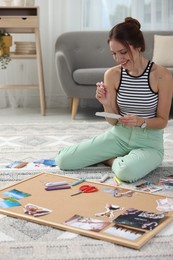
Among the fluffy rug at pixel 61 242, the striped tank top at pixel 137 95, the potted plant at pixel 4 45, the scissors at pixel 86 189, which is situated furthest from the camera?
the potted plant at pixel 4 45

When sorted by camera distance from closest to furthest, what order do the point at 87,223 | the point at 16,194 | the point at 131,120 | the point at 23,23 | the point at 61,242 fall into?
the point at 61,242 < the point at 87,223 < the point at 16,194 < the point at 131,120 < the point at 23,23

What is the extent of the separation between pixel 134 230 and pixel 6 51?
115 inches

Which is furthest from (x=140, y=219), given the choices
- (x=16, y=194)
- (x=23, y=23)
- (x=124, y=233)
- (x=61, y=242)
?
(x=23, y=23)

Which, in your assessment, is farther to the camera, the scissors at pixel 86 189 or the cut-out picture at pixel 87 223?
the scissors at pixel 86 189

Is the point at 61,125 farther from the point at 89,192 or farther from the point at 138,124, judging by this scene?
the point at 89,192

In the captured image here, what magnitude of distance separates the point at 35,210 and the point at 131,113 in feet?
2.57

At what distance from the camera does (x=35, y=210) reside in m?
1.73

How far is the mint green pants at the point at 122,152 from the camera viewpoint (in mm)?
2145

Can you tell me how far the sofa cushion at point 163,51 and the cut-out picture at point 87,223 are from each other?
2762mm

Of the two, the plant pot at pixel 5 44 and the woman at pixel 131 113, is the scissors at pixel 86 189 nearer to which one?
the woman at pixel 131 113

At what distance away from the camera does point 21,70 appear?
4.73 metres

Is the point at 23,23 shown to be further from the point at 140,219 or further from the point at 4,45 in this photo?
the point at 140,219

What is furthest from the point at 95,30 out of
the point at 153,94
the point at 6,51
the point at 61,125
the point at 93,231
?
the point at 93,231

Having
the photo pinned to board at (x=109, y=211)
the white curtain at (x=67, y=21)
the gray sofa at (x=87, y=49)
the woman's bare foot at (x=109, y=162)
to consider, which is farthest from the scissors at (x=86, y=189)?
the white curtain at (x=67, y=21)
